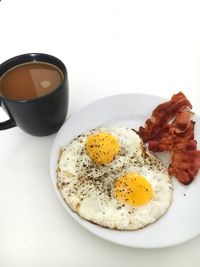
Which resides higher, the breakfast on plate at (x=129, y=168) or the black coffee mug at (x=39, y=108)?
the black coffee mug at (x=39, y=108)

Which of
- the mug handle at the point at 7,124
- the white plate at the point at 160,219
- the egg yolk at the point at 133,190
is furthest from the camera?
the mug handle at the point at 7,124

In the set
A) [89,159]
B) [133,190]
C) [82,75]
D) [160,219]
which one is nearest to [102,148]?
[89,159]

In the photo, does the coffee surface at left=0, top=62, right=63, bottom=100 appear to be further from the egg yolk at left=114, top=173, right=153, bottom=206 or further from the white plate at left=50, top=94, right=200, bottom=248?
the egg yolk at left=114, top=173, right=153, bottom=206

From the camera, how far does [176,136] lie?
107cm

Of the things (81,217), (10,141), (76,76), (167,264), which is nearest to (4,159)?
(10,141)

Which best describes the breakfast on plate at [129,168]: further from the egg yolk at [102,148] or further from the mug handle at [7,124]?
the mug handle at [7,124]

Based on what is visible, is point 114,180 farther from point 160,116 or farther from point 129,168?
point 160,116

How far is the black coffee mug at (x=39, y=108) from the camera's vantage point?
0.97m

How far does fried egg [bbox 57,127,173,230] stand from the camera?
0.91 metres

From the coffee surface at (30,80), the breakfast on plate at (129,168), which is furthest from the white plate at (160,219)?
the coffee surface at (30,80)

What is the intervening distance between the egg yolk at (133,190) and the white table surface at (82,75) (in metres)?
0.14

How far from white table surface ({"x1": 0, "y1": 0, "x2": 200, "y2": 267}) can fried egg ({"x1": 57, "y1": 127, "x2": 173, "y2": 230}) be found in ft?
0.23

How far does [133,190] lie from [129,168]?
99 mm

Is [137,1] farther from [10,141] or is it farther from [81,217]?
[81,217]
